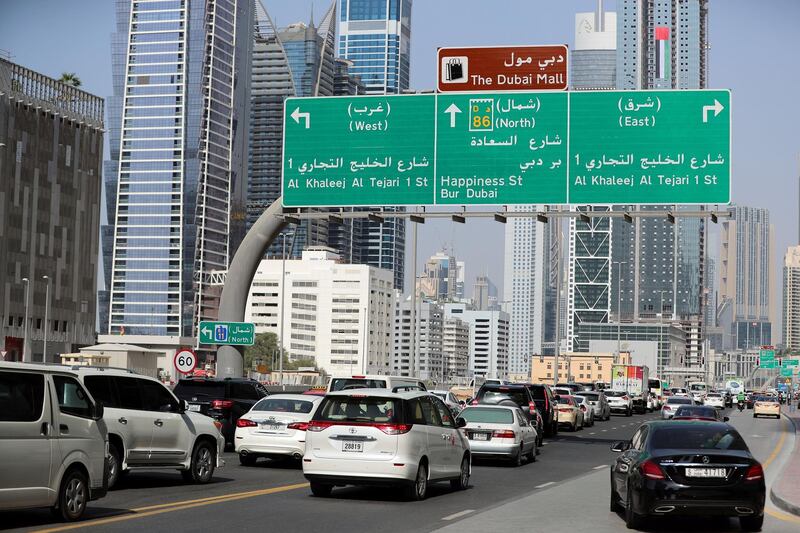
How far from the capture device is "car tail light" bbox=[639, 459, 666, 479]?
47.0 ft

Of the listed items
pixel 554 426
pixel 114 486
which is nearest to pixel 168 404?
pixel 114 486

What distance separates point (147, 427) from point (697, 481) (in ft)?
28.9

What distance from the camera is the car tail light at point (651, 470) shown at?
47.0ft

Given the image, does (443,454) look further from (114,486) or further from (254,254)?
(254,254)

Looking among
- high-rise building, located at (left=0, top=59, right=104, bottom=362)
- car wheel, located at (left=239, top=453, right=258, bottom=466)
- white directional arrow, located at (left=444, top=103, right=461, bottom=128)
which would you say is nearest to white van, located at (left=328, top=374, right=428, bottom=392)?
car wheel, located at (left=239, top=453, right=258, bottom=466)

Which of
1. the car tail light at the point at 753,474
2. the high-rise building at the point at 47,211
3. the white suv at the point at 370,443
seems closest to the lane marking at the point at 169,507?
the white suv at the point at 370,443

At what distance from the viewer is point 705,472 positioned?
14211 millimetres

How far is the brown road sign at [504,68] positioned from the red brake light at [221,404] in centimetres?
1177

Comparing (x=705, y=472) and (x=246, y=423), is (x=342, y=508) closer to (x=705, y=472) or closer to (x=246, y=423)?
(x=705, y=472)

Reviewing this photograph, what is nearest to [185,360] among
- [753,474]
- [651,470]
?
[651,470]

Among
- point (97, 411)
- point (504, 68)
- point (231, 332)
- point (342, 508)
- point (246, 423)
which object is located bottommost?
point (342, 508)

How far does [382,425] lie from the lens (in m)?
17.9

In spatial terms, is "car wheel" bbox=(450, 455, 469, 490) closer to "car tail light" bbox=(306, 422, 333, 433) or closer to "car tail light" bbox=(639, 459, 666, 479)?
"car tail light" bbox=(306, 422, 333, 433)

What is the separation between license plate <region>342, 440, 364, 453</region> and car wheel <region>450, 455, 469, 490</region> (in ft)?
10.0
